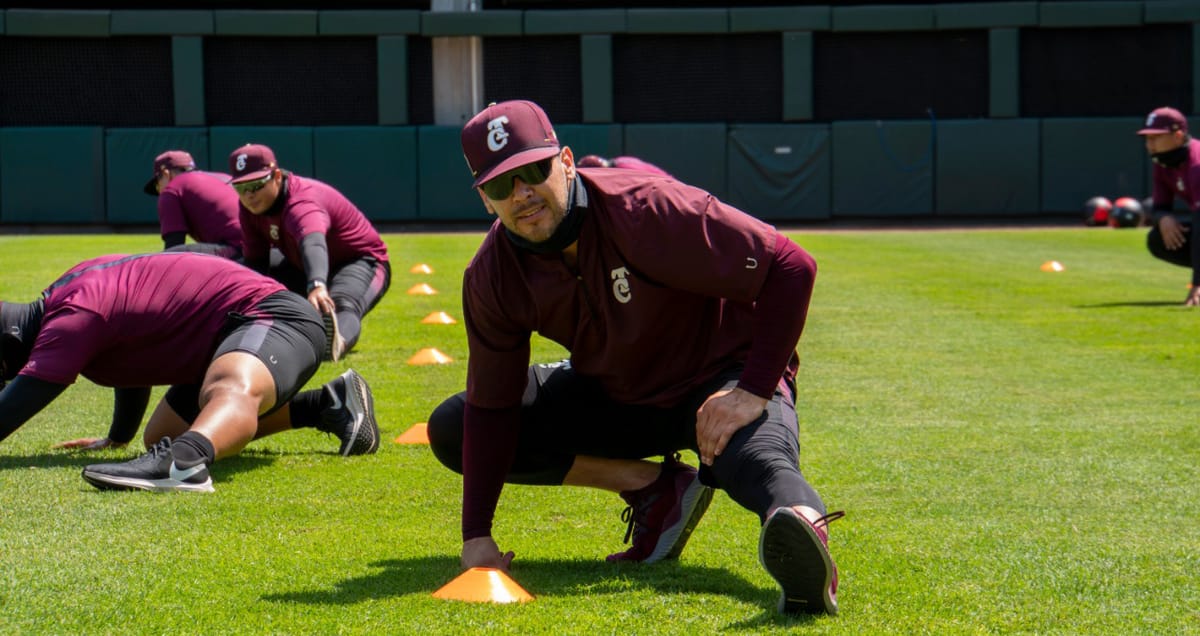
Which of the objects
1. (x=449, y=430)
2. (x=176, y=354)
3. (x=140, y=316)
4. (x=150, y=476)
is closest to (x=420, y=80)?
(x=176, y=354)

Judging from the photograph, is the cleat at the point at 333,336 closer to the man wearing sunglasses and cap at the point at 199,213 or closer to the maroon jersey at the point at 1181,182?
the man wearing sunglasses and cap at the point at 199,213

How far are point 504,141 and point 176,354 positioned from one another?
116 inches

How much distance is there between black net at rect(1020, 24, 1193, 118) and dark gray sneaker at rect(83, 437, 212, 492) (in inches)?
1042

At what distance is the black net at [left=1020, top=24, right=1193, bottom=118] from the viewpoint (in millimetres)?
29391

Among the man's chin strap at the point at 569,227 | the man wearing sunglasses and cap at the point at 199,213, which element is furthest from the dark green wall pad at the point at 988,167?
the man's chin strap at the point at 569,227

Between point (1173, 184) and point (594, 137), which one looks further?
point (594, 137)

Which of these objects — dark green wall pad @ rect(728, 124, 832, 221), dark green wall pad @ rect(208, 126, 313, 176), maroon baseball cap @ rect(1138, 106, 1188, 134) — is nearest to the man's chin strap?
maroon baseball cap @ rect(1138, 106, 1188, 134)

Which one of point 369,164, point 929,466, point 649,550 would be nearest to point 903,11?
point 369,164

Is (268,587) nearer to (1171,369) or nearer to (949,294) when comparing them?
(1171,369)

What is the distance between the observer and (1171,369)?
30.9 ft

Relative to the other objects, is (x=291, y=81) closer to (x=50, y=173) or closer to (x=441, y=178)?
(x=441, y=178)

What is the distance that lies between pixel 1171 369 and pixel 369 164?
2080cm

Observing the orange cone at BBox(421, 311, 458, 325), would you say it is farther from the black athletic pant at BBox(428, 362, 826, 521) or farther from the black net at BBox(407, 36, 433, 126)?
the black net at BBox(407, 36, 433, 126)

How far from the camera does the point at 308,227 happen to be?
9398 millimetres
